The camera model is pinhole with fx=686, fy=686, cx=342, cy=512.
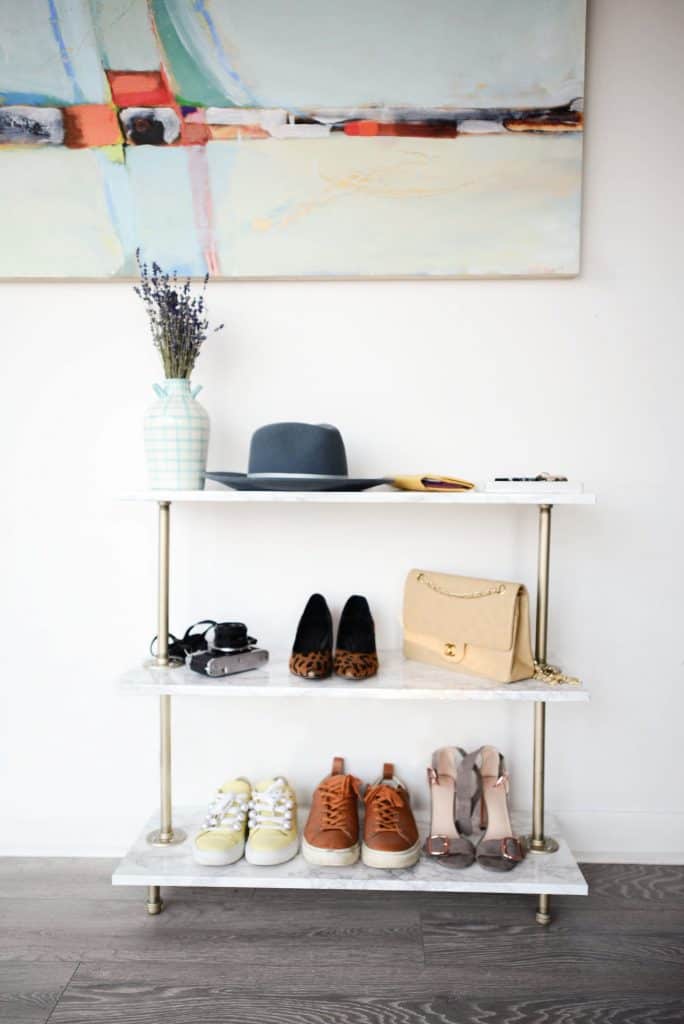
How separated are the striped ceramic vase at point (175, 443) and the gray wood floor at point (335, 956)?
101 centimetres

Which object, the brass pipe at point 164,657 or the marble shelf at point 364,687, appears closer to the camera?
the marble shelf at point 364,687

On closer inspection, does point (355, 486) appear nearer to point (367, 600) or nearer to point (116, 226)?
point (367, 600)

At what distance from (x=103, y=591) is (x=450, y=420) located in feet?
3.49

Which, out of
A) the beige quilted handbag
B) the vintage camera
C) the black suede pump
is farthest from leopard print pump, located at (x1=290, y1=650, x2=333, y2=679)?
the beige quilted handbag

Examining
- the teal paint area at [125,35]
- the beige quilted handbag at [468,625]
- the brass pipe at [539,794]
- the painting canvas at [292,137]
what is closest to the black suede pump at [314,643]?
the beige quilted handbag at [468,625]

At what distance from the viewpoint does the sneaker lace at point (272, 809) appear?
162 cm

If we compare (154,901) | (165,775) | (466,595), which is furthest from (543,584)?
(154,901)

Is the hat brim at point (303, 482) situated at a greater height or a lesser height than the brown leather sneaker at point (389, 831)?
greater

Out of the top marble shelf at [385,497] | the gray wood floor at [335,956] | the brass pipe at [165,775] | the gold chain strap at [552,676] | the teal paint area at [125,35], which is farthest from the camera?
the teal paint area at [125,35]

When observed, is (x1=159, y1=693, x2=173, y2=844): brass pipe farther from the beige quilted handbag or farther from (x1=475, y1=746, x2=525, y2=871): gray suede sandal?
(x1=475, y1=746, x2=525, y2=871): gray suede sandal

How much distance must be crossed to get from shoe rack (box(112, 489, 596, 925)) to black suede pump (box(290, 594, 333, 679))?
30 mm

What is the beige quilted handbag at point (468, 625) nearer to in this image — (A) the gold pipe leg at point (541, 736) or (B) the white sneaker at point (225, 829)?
(A) the gold pipe leg at point (541, 736)

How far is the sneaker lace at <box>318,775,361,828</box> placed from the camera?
5.25ft

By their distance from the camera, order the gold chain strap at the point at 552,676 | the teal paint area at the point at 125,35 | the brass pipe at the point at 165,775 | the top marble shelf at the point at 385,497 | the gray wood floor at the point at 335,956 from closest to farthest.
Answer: the gray wood floor at the point at 335,956
the top marble shelf at the point at 385,497
the gold chain strap at the point at 552,676
the brass pipe at the point at 165,775
the teal paint area at the point at 125,35
